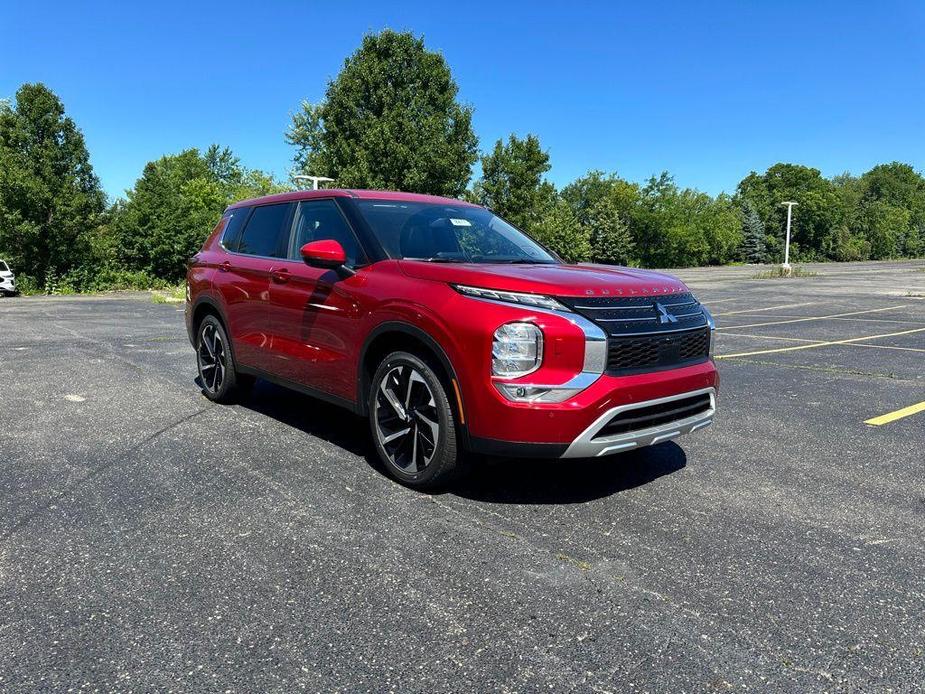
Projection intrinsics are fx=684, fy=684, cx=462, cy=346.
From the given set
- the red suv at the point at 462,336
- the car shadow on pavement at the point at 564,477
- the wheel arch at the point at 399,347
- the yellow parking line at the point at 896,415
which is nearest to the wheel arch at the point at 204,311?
the red suv at the point at 462,336

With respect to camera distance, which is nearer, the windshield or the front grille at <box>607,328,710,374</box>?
the front grille at <box>607,328,710,374</box>

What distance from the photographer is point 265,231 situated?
5512 mm

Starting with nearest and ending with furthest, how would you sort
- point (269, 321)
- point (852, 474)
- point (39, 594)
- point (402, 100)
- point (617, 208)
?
1. point (39, 594)
2. point (852, 474)
3. point (269, 321)
4. point (402, 100)
5. point (617, 208)

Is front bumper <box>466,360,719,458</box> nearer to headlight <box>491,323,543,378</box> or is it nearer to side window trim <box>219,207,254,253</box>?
headlight <box>491,323,543,378</box>

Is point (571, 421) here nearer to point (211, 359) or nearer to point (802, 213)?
point (211, 359)

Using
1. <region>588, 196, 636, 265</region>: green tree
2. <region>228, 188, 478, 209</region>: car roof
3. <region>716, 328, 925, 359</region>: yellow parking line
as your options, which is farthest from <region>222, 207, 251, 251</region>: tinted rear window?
<region>588, 196, 636, 265</region>: green tree

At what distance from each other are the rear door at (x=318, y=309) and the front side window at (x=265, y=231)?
0.74ft

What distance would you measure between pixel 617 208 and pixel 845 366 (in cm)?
8019

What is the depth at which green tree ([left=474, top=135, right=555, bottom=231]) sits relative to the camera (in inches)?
1673

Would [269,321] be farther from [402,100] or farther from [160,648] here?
[402,100]

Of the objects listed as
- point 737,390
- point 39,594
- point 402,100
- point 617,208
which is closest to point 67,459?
point 39,594

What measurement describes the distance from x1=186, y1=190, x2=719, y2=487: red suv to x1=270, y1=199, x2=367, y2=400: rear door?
13 millimetres

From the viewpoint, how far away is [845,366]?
869 centimetres

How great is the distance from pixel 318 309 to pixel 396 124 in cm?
3193
